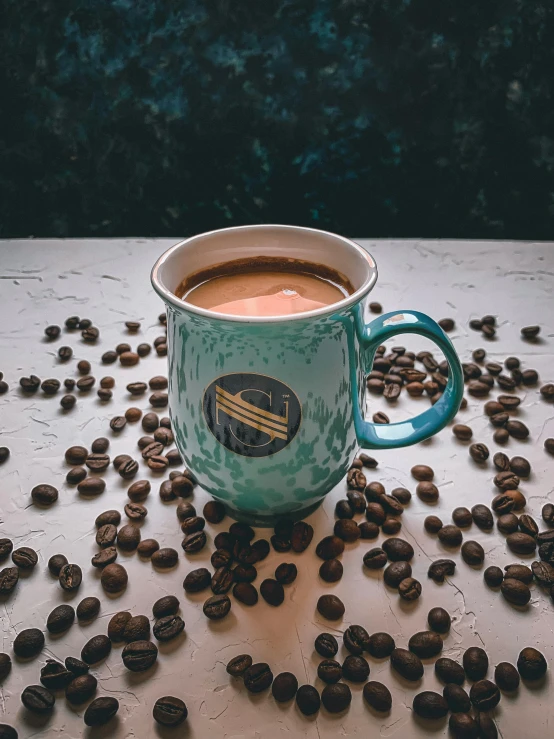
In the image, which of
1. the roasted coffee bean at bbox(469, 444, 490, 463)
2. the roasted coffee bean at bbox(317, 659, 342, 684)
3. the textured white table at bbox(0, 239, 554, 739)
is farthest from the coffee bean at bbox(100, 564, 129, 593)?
the roasted coffee bean at bbox(469, 444, 490, 463)

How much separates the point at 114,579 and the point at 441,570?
34 cm

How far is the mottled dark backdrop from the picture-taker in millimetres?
1308

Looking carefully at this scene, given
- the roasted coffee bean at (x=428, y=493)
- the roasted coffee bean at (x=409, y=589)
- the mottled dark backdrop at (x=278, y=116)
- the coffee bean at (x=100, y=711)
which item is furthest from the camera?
the mottled dark backdrop at (x=278, y=116)

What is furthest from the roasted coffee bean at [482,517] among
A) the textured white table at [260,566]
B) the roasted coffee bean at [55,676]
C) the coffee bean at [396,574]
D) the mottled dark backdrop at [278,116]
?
the mottled dark backdrop at [278,116]

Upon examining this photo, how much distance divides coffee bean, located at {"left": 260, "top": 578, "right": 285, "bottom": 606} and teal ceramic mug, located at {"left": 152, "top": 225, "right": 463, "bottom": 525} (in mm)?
68

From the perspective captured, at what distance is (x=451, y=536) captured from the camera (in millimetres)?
704

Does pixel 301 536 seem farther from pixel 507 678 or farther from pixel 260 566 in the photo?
pixel 507 678

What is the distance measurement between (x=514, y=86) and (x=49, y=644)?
4.39 feet

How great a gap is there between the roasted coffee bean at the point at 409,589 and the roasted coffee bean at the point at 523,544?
125mm

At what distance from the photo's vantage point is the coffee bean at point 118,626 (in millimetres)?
611

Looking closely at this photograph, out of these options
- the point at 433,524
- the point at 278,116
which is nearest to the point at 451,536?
the point at 433,524

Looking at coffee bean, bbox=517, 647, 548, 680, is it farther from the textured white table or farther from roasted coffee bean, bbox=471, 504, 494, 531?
roasted coffee bean, bbox=471, 504, 494, 531

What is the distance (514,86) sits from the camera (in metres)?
1.35

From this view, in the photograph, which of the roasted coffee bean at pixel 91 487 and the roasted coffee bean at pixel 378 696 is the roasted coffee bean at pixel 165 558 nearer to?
the roasted coffee bean at pixel 91 487
